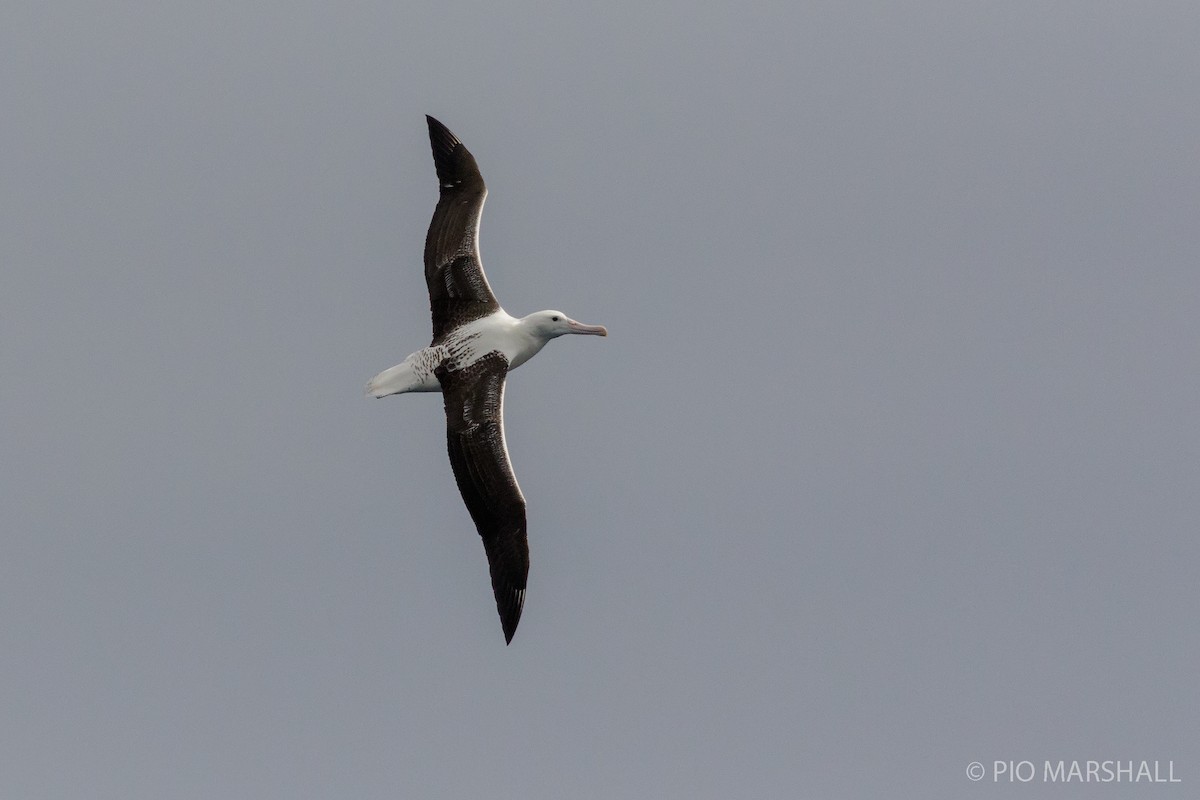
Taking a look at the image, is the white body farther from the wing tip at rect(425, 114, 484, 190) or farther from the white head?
the wing tip at rect(425, 114, 484, 190)

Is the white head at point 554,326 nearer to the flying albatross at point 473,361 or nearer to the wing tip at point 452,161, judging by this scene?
the flying albatross at point 473,361

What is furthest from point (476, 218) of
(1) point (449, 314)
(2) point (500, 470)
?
(2) point (500, 470)

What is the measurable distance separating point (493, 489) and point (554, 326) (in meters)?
4.03

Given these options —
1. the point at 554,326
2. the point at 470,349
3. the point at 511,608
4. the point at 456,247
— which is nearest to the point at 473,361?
the point at 470,349

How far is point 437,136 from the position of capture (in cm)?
4075

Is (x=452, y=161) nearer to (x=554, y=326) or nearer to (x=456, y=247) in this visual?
(x=456, y=247)

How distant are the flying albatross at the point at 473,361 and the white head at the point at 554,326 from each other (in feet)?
0.06

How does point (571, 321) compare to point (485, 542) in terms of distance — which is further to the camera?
point (571, 321)

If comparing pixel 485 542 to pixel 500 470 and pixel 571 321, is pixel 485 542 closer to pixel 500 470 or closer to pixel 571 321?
pixel 500 470

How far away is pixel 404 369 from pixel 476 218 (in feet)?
11.9

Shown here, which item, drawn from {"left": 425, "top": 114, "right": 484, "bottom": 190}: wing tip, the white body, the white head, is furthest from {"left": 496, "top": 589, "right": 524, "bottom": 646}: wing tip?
{"left": 425, "top": 114, "right": 484, "bottom": 190}: wing tip

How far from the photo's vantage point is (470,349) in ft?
121

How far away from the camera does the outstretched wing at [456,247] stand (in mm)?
37938

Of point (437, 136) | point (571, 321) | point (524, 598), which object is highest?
point (437, 136)
